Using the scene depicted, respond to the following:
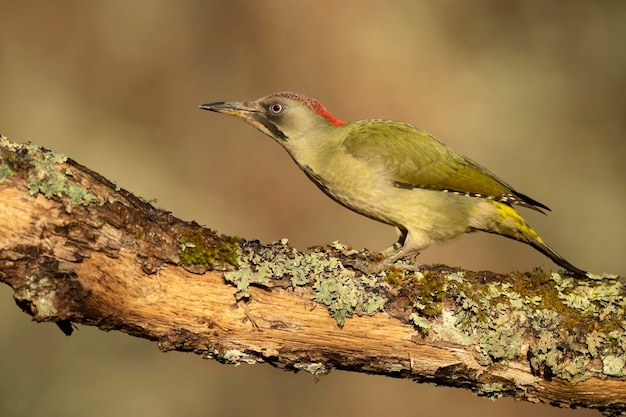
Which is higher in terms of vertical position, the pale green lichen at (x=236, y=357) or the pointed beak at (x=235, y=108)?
the pointed beak at (x=235, y=108)

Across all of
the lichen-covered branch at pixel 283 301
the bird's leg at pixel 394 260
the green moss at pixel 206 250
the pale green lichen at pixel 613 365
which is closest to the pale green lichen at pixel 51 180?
the lichen-covered branch at pixel 283 301

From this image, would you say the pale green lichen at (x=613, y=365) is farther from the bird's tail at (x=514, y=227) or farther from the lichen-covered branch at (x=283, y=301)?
the bird's tail at (x=514, y=227)

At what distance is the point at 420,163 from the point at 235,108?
1156 millimetres

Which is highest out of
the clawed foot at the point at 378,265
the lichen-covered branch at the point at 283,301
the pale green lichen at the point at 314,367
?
the clawed foot at the point at 378,265

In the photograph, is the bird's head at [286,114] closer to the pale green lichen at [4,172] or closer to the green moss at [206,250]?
the green moss at [206,250]

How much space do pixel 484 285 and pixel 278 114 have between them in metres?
1.66

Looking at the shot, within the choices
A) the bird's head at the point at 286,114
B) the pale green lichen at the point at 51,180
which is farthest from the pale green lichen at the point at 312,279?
the bird's head at the point at 286,114

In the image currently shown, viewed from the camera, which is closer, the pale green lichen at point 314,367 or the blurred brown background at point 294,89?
the pale green lichen at point 314,367

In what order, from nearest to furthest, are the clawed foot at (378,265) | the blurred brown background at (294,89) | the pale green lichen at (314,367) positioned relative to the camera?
the pale green lichen at (314,367) < the clawed foot at (378,265) < the blurred brown background at (294,89)

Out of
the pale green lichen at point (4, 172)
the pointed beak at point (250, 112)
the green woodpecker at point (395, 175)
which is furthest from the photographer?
the pointed beak at point (250, 112)

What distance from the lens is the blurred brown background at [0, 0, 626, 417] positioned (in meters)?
6.70

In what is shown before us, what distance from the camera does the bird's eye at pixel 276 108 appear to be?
454cm

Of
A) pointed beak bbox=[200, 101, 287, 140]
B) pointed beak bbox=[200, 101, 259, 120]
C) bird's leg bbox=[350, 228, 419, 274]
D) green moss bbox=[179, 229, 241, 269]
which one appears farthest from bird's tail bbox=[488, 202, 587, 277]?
green moss bbox=[179, 229, 241, 269]

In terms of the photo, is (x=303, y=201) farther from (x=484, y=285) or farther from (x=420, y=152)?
(x=484, y=285)
